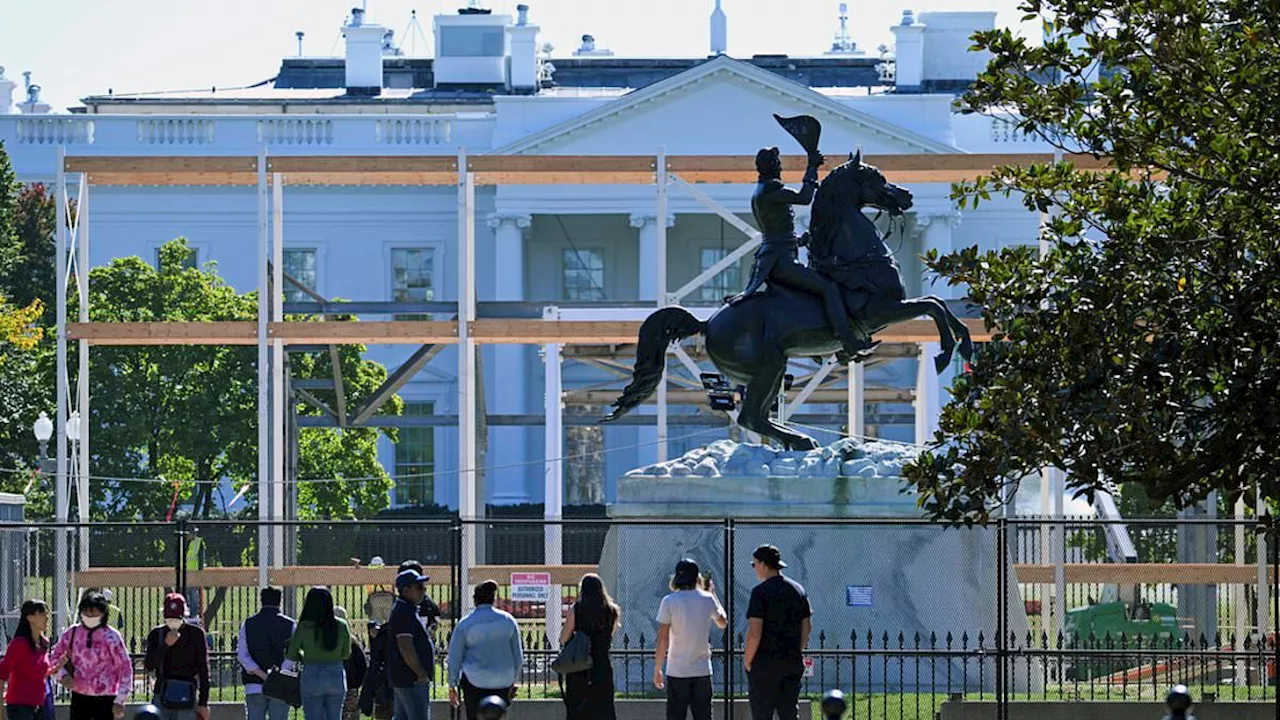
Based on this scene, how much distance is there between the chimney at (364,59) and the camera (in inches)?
2488

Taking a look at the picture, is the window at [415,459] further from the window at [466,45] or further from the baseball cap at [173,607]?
the baseball cap at [173,607]

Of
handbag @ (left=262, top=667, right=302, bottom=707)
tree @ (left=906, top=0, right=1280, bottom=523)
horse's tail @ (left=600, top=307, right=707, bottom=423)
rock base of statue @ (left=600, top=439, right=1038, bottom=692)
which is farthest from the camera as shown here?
horse's tail @ (left=600, top=307, right=707, bottom=423)

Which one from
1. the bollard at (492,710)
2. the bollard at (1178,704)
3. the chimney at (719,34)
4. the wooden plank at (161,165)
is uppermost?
the chimney at (719,34)

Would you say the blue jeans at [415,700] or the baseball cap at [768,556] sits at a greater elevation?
the baseball cap at [768,556]

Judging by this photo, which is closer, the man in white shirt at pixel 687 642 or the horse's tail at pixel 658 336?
the man in white shirt at pixel 687 642

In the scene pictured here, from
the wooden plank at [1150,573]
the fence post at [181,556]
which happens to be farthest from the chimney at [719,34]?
the fence post at [181,556]

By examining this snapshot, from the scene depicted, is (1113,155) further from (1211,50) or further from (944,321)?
(944,321)

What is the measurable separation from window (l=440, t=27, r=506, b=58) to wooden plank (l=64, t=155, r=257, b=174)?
126 feet

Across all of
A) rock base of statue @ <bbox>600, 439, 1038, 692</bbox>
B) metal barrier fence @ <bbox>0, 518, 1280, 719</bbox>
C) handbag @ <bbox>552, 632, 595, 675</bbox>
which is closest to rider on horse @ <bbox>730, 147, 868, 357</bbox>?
rock base of statue @ <bbox>600, 439, 1038, 692</bbox>

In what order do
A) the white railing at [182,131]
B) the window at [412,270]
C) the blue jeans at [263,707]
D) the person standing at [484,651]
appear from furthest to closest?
the window at [412,270]
the white railing at [182,131]
the blue jeans at [263,707]
the person standing at [484,651]

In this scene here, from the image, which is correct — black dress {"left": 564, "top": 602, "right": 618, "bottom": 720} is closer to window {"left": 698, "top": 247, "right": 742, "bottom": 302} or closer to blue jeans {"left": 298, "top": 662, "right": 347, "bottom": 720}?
blue jeans {"left": 298, "top": 662, "right": 347, "bottom": 720}

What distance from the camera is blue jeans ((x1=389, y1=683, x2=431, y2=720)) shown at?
1495 centimetres

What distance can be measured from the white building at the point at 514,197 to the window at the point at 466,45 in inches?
13.4

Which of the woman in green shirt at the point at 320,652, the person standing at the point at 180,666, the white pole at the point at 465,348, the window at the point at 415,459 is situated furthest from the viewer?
the window at the point at 415,459
